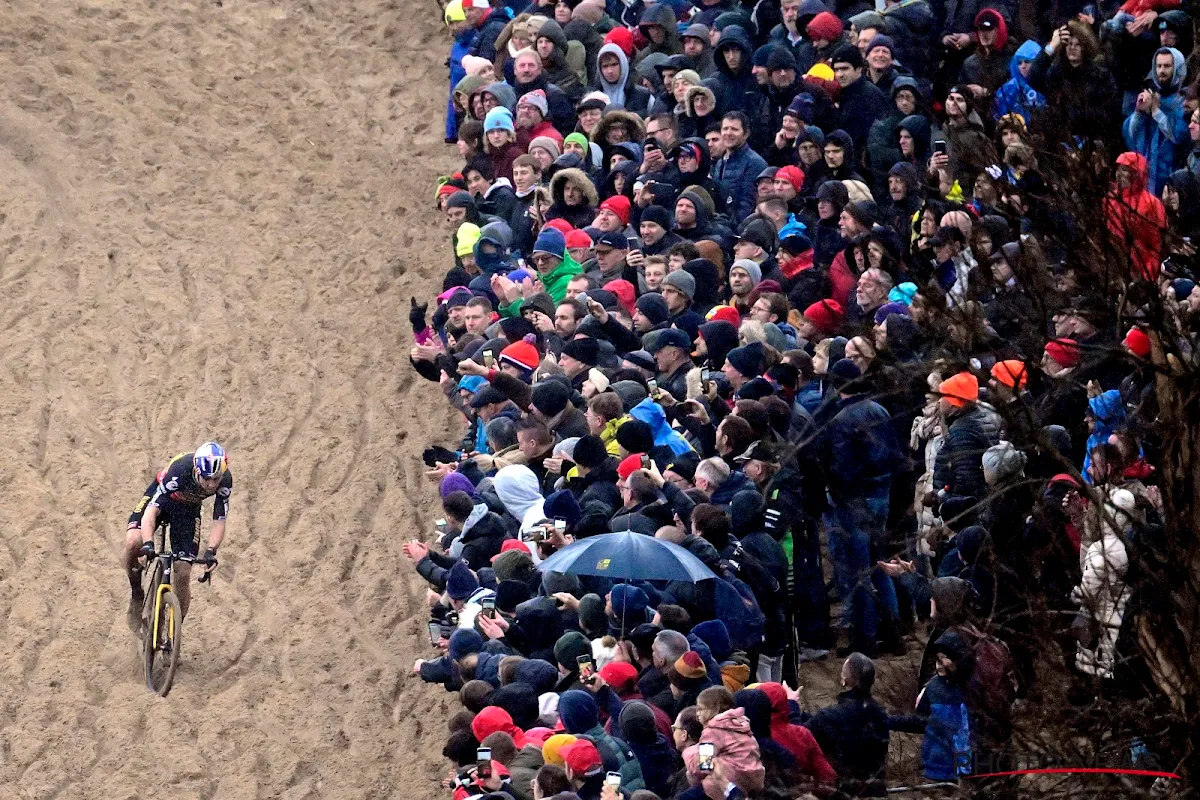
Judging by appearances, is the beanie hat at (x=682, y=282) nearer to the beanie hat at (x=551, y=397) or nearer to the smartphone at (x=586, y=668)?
the beanie hat at (x=551, y=397)

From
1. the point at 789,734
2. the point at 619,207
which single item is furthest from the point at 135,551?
the point at 789,734

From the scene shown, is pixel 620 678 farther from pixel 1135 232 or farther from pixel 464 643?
pixel 1135 232

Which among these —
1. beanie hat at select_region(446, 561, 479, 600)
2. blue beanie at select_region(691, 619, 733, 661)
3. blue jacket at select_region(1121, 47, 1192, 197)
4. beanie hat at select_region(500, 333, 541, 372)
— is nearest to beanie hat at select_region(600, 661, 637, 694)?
blue beanie at select_region(691, 619, 733, 661)

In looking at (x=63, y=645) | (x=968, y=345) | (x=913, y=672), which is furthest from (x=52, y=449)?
(x=968, y=345)

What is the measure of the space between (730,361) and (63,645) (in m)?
5.86

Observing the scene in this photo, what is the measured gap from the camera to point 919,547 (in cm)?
1113

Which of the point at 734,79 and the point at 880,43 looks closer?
the point at 880,43

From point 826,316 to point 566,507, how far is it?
2.76 meters

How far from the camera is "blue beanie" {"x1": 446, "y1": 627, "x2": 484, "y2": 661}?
11172mm

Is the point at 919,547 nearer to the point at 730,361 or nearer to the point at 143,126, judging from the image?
the point at 730,361

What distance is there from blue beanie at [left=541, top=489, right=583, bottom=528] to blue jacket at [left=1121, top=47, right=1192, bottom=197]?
4.93 m

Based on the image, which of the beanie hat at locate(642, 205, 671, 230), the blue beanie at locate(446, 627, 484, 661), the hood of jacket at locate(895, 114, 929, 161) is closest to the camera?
the blue beanie at locate(446, 627, 484, 661)

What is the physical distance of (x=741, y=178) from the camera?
15.6m

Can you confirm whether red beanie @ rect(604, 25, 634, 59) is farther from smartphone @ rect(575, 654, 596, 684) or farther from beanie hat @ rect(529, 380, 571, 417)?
smartphone @ rect(575, 654, 596, 684)
